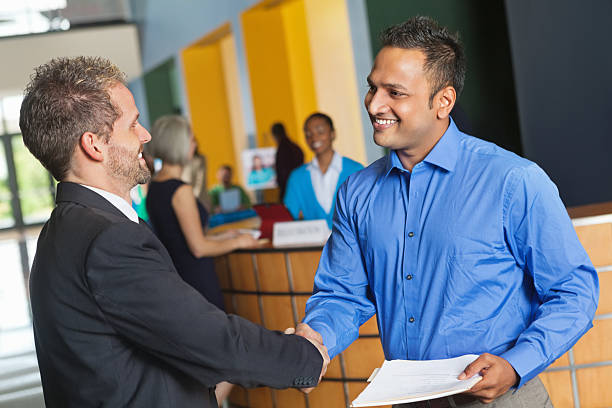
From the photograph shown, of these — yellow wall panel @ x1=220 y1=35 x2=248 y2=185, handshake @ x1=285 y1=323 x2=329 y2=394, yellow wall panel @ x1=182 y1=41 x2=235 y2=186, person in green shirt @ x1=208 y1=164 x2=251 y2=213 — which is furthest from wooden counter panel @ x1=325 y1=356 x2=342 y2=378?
yellow wall panel @ x1=182 y1=41 x2=235 y2=186

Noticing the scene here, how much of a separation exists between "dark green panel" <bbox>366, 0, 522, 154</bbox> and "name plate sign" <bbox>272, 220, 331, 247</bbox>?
3929mm

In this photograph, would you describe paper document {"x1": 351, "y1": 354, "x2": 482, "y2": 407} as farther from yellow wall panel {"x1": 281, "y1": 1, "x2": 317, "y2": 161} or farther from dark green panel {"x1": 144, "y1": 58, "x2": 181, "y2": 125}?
dark green panel {"x1": 144, "y1": 58, "x2": 181, "y2": 125}

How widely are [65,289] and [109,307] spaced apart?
0.10 metres

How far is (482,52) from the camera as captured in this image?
7.33 meters

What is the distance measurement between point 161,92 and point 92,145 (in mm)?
15380

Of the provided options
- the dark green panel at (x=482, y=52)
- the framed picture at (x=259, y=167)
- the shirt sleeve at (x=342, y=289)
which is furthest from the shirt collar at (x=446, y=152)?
the framed picture at (x=259, y=167)

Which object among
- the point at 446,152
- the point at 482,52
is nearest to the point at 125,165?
the point at 446,152

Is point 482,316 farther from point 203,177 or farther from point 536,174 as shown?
point 203,177

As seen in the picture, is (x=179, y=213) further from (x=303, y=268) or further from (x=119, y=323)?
(x=119, y=323)

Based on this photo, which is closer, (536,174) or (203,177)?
(536,174)

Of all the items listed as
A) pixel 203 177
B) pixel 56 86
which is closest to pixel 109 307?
pixel 56 86

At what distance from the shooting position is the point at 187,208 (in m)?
3.82

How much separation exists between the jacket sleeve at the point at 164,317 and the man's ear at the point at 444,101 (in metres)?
0.72

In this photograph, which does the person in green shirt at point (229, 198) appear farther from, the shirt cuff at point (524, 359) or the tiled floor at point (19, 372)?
the shirt cuff at point (524, 359)
